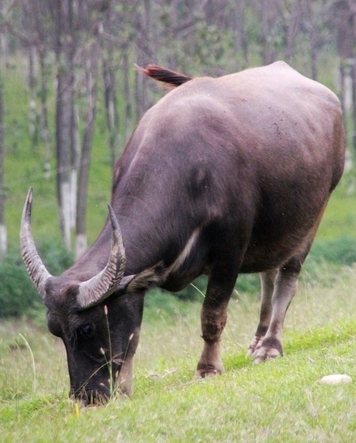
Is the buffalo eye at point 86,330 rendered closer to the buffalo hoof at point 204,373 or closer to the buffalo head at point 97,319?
the buffalo head at point 97,319

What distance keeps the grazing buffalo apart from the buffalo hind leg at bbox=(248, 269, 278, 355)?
0.01m

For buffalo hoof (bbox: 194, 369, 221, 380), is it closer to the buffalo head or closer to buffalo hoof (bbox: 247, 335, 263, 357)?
buffalo hoof (bbox: 247, 335, 263, 357)

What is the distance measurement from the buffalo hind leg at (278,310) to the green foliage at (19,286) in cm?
952

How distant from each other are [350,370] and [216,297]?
138 cm

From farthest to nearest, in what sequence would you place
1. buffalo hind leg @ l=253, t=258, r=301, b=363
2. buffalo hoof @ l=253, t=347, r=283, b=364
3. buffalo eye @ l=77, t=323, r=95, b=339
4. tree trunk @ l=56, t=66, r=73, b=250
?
tree trunk @ l=56, t=66, r=73, b=250
buffalo hind leg @ l=253, t=258, r=301, b=363
buffalo hoof @ l=253, t=347, r=283, b=364
buffalo eye @ l=77, t=323, r=95, b=339

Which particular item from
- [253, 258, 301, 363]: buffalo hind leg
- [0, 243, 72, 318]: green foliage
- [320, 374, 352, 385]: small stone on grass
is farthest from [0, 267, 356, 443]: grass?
[0, 243, 72, 318]: green foliage

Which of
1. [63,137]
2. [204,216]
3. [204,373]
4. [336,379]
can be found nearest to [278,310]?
[204,373]

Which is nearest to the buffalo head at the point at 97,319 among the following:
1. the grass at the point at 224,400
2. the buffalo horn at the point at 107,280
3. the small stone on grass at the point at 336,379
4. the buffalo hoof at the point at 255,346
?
the buffalo horn at the point at 107,280

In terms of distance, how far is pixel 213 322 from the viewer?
7.39 m

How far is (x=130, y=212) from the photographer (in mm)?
6746

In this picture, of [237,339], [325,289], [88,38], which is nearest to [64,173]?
[88,38]

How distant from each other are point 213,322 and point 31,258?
1.62 m

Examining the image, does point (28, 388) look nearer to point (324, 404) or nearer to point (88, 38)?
point (324, 404)

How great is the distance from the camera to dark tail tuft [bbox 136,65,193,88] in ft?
28.0
